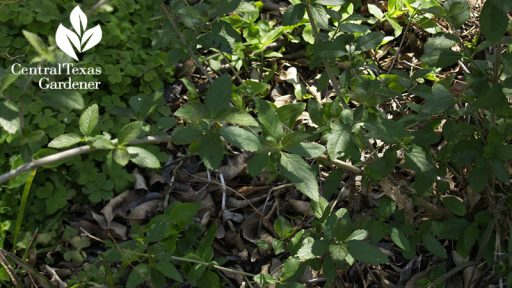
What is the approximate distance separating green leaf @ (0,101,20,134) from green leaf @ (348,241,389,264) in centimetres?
104

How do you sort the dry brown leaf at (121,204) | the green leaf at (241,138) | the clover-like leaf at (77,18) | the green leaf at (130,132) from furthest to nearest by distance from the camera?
the dry brown leaf at (121,204)
the clover-like leaf at (77,18)
the green leaf at (130,132)
the green leaf at (241,138)

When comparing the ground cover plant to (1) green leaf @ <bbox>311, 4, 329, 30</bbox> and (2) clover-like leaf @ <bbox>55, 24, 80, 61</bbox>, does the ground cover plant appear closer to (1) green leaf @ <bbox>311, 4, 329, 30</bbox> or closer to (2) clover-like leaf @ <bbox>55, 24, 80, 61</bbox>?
(1) green leaf @ <bbox>311, 4, 329, 30</bbox>

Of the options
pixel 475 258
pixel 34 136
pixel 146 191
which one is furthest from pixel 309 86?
pixel 34 136

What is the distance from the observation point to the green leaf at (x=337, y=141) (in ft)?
7.07

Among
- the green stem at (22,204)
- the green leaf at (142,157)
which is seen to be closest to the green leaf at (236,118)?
the green leaf at (142,157)

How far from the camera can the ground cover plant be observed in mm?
2125

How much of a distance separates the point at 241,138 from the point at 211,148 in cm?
10

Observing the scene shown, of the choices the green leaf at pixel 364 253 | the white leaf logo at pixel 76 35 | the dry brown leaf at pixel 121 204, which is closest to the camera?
the green leaf at pixel 364 253

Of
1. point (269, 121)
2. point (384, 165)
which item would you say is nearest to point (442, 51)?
point (384, 165)

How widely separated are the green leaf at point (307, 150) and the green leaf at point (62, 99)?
617mm

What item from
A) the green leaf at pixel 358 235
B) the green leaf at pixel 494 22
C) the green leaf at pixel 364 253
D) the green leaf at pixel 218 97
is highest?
the green leaf at pixel 494 22

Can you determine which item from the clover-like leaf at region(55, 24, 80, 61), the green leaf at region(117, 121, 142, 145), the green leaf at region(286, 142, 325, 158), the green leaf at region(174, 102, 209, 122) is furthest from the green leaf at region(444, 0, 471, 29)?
the clover-like leaf at region(55, 24, 80, 61)

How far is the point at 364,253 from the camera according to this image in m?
2.20

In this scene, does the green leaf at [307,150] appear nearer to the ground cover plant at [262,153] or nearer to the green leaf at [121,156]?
the ground cover plant at [262,153]
